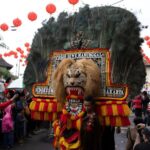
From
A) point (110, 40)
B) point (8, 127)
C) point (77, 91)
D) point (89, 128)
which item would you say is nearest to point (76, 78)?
point (77, 91)

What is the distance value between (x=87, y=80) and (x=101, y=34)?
3.93 ft

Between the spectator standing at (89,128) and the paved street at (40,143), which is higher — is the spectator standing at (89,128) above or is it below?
above

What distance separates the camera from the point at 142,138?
17.5 feet

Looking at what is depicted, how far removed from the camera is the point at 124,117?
5.75 metres

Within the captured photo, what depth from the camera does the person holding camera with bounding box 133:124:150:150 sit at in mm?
4755

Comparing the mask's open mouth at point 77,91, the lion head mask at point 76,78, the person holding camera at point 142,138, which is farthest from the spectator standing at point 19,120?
the person holding camera at point 142,138

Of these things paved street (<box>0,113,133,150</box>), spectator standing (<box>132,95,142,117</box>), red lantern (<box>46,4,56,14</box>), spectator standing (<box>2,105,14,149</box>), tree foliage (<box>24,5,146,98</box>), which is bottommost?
paved street (<box>0,113,133,150</box>)

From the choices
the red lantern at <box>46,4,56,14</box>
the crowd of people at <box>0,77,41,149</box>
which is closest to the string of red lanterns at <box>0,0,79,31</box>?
the red lantern at <box>46,4,56,14</box>

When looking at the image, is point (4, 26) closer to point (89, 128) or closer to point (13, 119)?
point (13, 119)

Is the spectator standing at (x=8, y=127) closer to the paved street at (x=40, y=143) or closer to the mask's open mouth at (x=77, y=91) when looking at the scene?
the paved street at (x=40, y=143)

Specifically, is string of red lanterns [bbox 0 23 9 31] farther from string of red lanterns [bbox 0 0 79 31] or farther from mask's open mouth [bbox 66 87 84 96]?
mask's open mouth [bbox 66 87 84 96]

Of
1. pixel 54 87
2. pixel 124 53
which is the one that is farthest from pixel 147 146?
pixel 124 53

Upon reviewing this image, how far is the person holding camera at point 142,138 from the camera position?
4755 millimetres

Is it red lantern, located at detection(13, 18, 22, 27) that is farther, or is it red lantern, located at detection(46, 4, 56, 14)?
red lantern, located at detection(13, 18, 22, 27)
